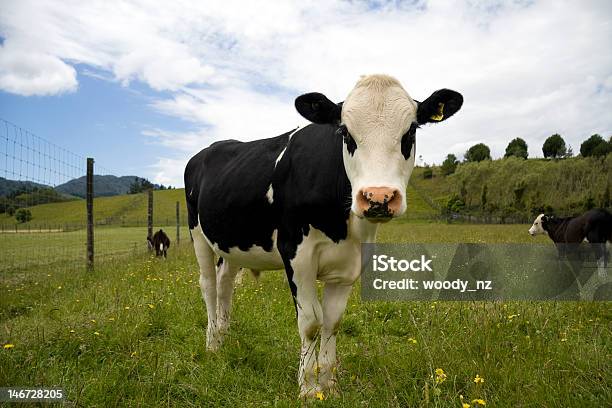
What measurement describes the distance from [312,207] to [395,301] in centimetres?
308

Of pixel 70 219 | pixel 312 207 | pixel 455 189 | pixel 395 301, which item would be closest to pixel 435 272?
pixel 395 301

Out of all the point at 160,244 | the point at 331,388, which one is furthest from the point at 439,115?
the point at 160,244

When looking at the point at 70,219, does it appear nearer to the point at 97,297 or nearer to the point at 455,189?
the point at 455,189

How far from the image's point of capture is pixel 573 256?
11.7 meters

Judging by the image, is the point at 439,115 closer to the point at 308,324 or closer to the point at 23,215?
the point at 308,324

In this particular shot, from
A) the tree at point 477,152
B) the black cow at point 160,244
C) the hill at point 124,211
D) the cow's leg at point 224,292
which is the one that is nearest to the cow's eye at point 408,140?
the cow's leg at point 224,292

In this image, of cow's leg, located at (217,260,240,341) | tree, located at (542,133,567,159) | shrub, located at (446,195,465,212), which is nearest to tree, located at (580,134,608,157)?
tree, located at (542,133,567,159)

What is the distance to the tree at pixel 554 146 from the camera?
89.7m

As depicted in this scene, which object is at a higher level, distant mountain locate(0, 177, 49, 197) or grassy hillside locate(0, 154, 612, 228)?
grassy hillside locate(0, 154, 612, 228)

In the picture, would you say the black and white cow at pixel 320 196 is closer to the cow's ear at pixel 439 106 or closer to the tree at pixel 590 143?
the cow's ear at pixel 439 106

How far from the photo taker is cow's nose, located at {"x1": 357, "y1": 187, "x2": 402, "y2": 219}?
245 cm

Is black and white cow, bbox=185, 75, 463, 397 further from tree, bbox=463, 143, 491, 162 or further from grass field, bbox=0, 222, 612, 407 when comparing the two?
tree, bbox=463, 143, 491, 162

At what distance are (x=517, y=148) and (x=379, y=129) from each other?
97949mm

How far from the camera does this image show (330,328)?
3.59m
